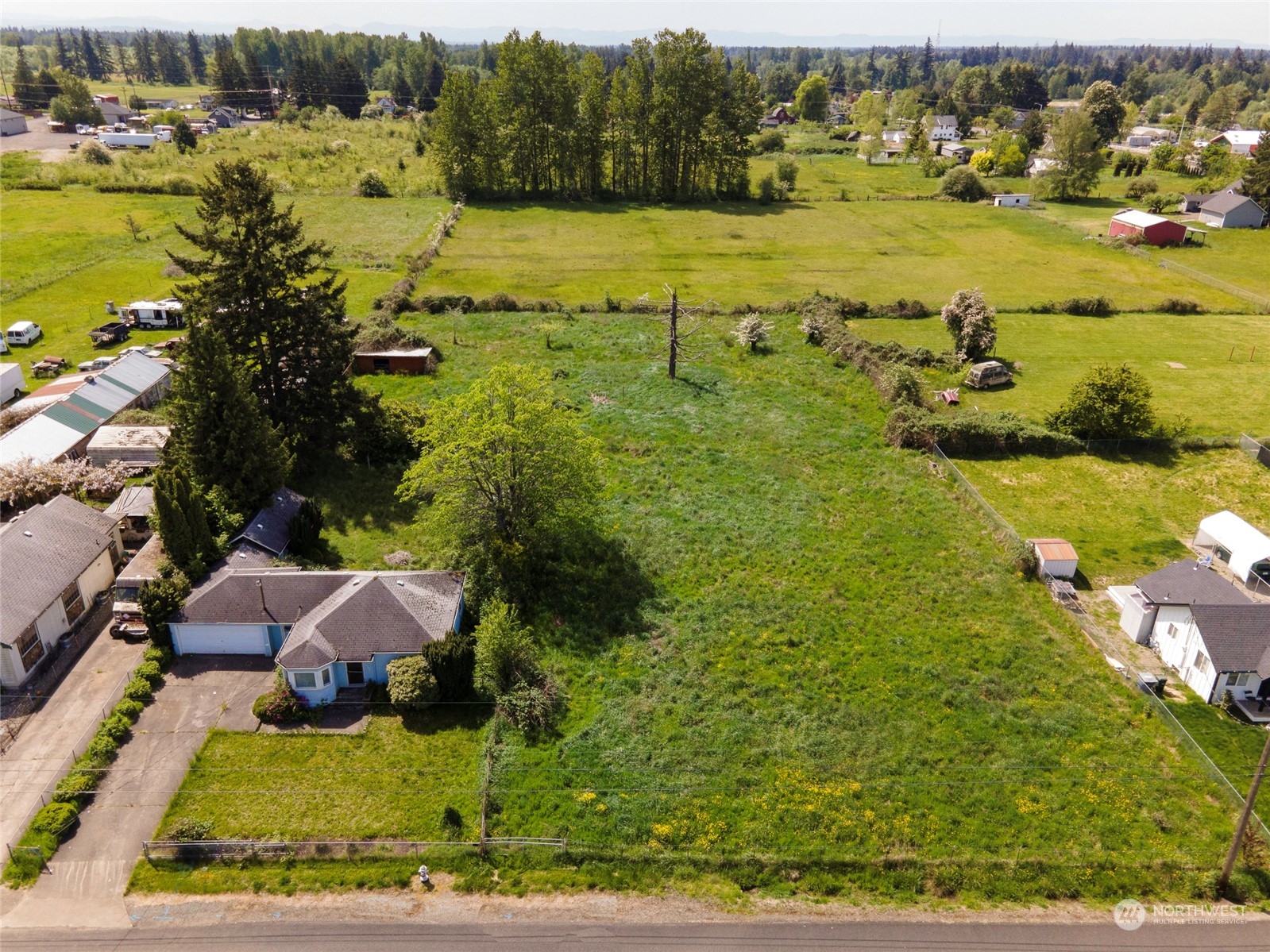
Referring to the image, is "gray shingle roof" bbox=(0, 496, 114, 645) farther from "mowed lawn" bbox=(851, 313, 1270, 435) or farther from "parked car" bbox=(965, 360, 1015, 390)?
"parked car" bbox=(965, 360, 1015, 390)

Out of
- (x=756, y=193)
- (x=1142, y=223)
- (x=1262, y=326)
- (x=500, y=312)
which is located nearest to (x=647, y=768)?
(x=500, y=312)

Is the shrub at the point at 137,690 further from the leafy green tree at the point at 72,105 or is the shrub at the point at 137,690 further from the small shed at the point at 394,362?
the leafy green tree at the point at 72,105

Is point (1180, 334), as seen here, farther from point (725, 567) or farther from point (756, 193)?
point (756, 193)

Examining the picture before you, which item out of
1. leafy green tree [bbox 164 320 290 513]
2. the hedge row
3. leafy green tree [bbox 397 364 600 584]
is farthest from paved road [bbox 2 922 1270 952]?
leafy green tree [bbox 164 320 290 513]

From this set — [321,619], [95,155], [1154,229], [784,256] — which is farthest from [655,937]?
[95,155]

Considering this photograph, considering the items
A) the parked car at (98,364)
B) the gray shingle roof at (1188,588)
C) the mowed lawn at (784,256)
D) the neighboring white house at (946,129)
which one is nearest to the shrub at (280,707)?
the gray shingle roof at (1188,588)

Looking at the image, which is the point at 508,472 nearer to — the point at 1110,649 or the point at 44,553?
the point at 44,553

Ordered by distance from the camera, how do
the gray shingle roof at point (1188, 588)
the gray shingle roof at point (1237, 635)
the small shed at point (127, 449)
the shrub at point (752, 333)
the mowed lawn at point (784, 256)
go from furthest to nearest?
the mowed lawn at point (784, 256) → the shrub at point (752, 333) → the small shed at point (127, 449) → the gray shingle roof at point (1188, 588) → the gray shingle roof at point (1237, 635)
